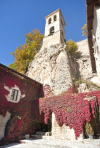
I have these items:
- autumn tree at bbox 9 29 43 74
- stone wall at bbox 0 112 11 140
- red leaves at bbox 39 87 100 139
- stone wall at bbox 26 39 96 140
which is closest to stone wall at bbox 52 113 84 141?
stone wall at bbox 26 39 96 140

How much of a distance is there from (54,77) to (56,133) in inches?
301

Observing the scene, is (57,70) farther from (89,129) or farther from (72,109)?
(89,129)

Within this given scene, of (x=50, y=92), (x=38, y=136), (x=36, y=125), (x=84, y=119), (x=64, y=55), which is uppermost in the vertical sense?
(x=64, y=55)

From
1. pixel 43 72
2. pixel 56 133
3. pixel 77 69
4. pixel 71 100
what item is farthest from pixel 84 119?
pixel 77 69

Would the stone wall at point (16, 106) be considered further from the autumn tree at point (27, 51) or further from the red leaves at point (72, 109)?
the autumn tree at point (27, 51)

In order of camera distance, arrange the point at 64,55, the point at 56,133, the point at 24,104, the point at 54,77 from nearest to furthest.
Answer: the point at 56,133
the point at 24,104
the point at 54,77
the point at 64,55

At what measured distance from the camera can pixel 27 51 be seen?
2325 cm

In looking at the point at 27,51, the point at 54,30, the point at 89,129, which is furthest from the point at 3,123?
the point at 54,30

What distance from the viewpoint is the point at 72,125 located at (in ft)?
29.1

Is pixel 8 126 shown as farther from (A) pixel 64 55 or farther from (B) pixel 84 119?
(A) pixel 64 55

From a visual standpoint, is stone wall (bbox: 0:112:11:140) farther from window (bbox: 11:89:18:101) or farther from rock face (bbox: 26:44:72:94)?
rock face (bbox: 26:44:72:94)

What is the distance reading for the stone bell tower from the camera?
19766 millimetres

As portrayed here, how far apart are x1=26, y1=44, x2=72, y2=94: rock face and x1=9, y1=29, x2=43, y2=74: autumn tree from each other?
279 cm

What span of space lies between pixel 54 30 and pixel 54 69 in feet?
33.7
